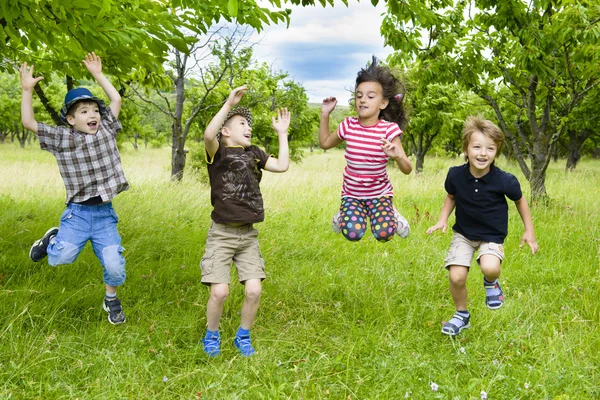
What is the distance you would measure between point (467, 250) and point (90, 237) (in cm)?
295

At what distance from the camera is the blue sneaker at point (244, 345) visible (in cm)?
357

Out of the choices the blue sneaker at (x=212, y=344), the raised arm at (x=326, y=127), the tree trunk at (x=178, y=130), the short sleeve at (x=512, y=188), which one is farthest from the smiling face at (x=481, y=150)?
the tree trunk at (x=178, y=130)

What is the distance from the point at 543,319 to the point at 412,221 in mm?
3574

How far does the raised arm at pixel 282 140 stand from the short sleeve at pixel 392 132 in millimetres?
751

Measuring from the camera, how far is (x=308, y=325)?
407cm

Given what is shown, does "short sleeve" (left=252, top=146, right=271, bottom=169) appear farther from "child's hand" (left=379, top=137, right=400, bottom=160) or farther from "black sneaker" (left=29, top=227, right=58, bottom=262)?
"black sneaker" (left=29, top=227, right=58, bottom=262)

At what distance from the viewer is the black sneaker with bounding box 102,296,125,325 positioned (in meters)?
3.86

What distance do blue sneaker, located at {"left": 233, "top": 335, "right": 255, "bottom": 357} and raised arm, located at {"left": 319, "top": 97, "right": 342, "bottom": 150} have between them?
1554mm

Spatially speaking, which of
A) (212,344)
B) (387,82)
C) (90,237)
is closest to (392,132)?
(387,82)

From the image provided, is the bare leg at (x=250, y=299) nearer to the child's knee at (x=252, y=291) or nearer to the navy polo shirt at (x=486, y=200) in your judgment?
the child's knee at (x=252, y=291)

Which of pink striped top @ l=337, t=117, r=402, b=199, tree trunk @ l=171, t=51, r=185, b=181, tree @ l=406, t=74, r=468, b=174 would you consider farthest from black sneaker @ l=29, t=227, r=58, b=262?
tree @ l=406, t=74, r=468, b=174

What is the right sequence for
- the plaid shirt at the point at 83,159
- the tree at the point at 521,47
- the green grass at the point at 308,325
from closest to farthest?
the green grass at the point at 308,325 → the plaid shirt at the point at 83,159 → the tree at the point at 521,47

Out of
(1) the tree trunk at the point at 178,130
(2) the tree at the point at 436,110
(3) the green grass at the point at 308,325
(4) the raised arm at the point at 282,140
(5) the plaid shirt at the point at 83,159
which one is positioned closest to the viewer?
(3) the green grass at the point at 308,325

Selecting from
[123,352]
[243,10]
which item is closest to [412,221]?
[243,10]
